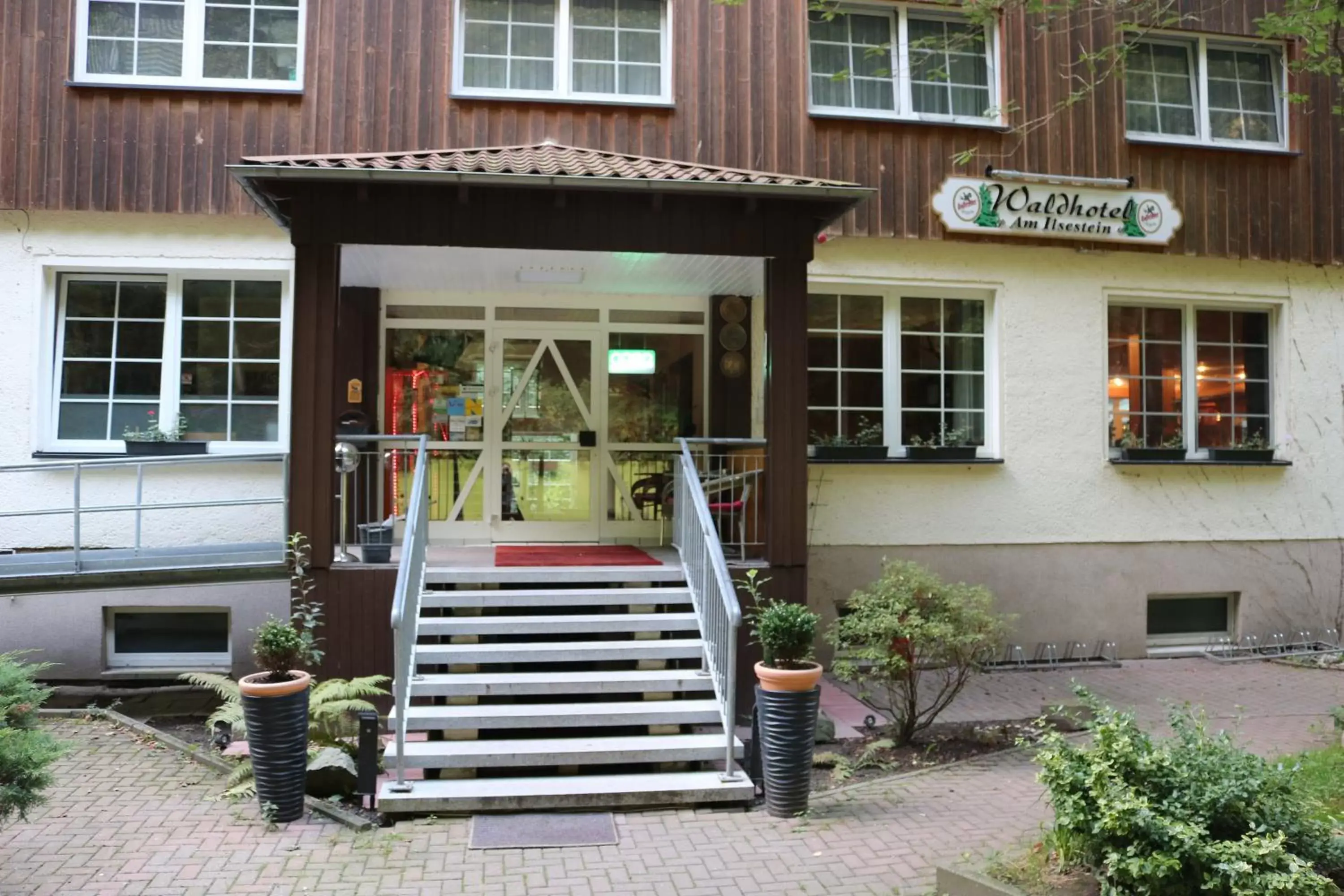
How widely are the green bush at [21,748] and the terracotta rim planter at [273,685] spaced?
0.97 m

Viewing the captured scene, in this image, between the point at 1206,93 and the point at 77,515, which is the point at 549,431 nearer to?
the point at 77,515

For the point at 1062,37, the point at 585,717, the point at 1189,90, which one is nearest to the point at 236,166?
the point at 585,717

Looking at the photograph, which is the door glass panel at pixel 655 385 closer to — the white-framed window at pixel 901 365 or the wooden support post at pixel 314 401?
the white-framed window at pixel 901 365

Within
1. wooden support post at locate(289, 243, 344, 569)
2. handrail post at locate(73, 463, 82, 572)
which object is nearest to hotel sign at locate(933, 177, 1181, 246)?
wooden support post at locate(289, 243, 344, 569)

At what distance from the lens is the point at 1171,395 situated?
10.8 m

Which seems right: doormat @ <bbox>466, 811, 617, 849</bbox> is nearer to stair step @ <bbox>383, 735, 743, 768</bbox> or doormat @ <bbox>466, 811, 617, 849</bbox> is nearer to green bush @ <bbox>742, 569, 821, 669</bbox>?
Result: stair step @ <bbox>383, 735, 743, 768</bbox>

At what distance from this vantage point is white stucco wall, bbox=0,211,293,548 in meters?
8.70

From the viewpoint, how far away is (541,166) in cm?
743

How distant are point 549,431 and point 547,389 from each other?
0.43m

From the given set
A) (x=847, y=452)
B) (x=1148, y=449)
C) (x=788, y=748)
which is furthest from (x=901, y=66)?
(x=788, y=748)

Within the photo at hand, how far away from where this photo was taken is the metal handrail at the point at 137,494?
24.9ft

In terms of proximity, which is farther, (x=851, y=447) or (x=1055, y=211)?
(x=1055, y=211)

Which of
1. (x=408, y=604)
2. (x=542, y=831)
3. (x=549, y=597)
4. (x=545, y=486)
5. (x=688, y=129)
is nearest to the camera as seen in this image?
(x=542, y=831)

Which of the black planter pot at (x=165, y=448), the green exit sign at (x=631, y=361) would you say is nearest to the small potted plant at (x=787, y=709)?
the green exit sign at (x=631, y=361)
